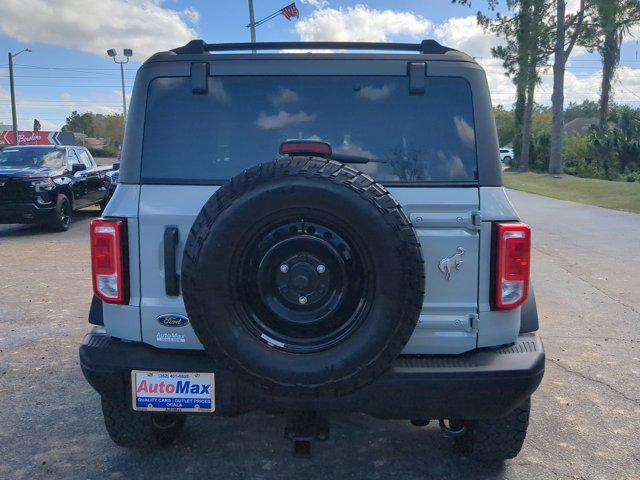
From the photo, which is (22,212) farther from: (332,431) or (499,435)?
(499,435)

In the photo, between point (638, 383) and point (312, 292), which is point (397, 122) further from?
point (638, 383)

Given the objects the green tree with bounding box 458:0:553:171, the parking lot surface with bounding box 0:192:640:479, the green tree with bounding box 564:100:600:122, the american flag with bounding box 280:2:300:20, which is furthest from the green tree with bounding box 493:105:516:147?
the parking lot surface with bounding box 0:192:640:479

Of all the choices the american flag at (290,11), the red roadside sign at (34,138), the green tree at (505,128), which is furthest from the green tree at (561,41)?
the green tree at (505,128)

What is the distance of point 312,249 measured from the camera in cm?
245

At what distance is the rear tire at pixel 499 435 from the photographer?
9.90 ft

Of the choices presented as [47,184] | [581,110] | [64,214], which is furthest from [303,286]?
[581,110]

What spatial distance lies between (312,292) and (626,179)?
30.7 metres

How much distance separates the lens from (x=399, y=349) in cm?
240

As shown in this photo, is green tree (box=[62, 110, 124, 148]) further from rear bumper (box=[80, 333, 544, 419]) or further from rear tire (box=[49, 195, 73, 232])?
rear bumper (box=[80, 333, 544, 419])

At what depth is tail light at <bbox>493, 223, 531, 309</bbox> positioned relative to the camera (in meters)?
2.66

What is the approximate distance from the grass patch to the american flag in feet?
31.6

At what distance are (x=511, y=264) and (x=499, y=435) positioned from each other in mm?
945

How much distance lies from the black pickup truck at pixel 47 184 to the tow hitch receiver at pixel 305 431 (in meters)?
9.60

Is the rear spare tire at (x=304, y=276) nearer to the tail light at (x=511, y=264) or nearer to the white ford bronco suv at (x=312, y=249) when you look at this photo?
the white ford bronco suv at (x=312, y=249)
